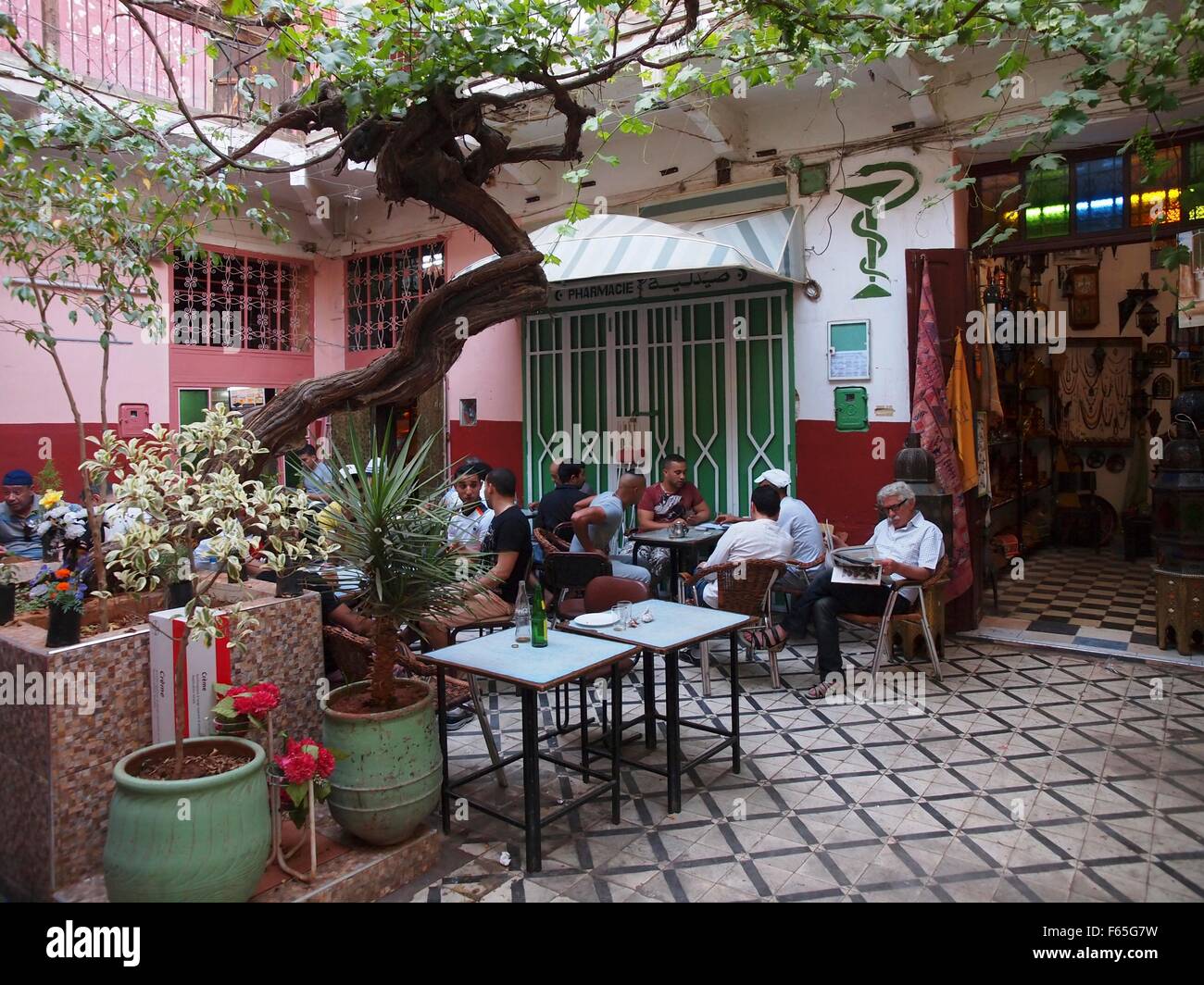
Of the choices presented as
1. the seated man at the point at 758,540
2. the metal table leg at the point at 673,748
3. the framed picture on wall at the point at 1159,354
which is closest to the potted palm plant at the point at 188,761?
the metal table leg at the point at 673,748

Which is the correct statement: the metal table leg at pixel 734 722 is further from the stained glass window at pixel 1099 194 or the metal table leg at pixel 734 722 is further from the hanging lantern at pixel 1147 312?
the hanging lantern at pixel 1147 312

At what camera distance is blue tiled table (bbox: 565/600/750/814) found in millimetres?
3941

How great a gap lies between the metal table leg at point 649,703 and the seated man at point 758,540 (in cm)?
133

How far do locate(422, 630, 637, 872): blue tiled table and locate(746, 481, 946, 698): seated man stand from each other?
77.2 inches

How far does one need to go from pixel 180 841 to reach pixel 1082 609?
759cm

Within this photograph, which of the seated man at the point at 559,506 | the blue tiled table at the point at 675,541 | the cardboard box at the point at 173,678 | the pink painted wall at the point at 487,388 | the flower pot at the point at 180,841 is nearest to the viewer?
the flower pot at the point at 180,841

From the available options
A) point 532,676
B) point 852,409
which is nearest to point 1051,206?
point 852,409

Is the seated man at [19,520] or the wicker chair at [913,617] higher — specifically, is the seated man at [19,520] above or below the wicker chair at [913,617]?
above

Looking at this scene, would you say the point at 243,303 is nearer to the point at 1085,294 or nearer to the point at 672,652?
the point at 672,652

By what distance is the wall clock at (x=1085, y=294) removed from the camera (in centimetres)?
1140

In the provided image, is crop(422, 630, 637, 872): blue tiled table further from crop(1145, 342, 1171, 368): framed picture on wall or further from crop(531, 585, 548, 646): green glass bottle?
→ crop(1145, 342, 1171, 368): framed picture on wall

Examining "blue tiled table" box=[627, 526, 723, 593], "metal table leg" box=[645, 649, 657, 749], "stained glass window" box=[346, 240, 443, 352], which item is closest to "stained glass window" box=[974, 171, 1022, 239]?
"blue tiled table" box=[627, 526, 723, 593]

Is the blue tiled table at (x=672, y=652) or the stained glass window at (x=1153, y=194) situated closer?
the blue tiled table at (x=672, y=652)
